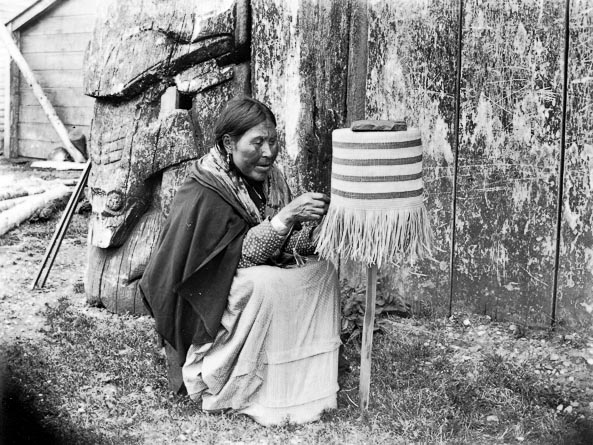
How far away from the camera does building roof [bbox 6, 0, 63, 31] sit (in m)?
10.9

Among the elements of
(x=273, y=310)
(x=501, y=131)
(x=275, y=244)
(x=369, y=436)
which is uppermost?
(x=501, y=131)

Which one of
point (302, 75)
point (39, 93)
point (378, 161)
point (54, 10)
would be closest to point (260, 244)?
point (378, 161)

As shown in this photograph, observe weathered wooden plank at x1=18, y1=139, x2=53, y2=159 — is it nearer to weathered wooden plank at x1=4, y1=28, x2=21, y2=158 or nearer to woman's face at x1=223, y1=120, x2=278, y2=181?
weathered wooden plank at x1=4, y1=28, x2=21, y2=158

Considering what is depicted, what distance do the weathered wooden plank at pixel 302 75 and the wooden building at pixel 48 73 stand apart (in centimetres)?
667

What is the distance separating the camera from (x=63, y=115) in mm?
11039

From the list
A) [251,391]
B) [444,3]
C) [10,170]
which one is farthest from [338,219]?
[10,170]

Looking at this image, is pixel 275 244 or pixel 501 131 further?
pixel 501 131

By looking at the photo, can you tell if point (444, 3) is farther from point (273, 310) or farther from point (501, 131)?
point (273, 310)

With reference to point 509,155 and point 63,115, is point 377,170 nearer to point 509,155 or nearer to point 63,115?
point 509,155

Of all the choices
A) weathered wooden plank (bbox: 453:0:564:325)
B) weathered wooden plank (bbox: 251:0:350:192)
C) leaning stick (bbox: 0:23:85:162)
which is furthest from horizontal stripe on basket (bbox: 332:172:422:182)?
leaning stick (bbox: 0:23:85:162)

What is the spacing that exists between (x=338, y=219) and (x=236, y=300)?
0.61 meters

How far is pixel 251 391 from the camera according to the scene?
3.52m

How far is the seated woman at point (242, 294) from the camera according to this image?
344cm

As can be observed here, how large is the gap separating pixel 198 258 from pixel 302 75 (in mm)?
1316
